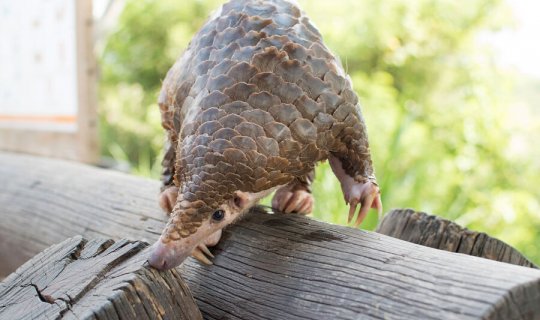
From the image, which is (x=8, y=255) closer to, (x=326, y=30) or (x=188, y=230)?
(x=188, y=230)

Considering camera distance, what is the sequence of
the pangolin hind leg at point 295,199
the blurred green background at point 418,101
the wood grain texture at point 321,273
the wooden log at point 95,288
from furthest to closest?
1. the blurred green background at point 418,101
2. the pangolin hind leg at point 295,199
3. the wooden log at point 95,288
4. the wood grain texture at point 321,273

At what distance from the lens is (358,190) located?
1.78 m

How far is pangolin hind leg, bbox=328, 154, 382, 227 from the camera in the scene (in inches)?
69.2

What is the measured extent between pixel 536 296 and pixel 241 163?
0.70 m

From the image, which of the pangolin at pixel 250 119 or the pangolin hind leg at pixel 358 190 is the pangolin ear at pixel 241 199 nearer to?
the pangolin at pixel 250 119

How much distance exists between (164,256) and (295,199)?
653 millimetres

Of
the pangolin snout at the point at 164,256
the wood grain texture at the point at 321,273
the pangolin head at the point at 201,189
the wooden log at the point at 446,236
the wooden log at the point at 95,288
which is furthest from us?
the wooden log at the point at 446,236

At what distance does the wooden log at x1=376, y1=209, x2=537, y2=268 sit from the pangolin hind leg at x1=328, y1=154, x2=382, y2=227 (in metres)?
0.12

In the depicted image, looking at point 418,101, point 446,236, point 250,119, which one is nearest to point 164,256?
point 250,119

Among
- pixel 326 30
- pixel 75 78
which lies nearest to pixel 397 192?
pixel 75 78

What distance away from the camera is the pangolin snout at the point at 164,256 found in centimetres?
133

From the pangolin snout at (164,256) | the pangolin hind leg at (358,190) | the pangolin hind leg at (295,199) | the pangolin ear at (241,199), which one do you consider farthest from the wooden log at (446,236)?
the pangolin snout at (164,256)

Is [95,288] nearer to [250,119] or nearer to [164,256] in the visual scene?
[164,256]

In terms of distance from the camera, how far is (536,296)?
3.63ft
